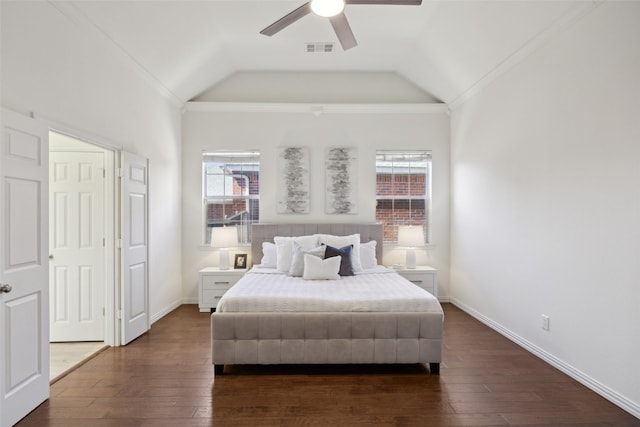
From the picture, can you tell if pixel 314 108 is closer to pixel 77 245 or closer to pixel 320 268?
pixel 320 268

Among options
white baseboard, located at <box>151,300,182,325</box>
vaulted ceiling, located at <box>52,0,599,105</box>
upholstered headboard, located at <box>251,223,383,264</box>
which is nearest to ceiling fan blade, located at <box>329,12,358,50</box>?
vaulted ceiling, located at <box>52,0,599,105</box>

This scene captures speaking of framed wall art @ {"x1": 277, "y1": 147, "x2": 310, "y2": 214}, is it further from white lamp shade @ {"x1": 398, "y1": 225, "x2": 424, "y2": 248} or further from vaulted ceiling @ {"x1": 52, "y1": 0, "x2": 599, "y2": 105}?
white lamp shade @ {"x1": 398, "y1": 225, "x2": 424, "y2": 248}

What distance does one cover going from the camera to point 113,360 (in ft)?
10.7

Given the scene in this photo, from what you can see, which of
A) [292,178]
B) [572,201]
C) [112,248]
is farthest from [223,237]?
[572,201]

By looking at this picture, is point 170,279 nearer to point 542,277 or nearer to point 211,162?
point 211,162

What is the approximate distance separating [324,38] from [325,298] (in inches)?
123

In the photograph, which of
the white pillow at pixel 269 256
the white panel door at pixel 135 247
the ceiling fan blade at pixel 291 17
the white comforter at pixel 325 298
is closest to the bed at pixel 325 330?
the white comforter at pixel 325 298

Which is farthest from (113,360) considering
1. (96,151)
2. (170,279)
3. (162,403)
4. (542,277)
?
(542,277)

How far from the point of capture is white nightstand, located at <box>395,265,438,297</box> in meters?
4.95

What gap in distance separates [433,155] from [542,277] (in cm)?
264

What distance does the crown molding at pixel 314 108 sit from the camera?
5.26 m

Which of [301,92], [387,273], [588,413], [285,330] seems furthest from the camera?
[301,92]

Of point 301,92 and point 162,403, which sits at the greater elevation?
point 301,92

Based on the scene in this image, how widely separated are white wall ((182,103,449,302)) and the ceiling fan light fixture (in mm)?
2833
